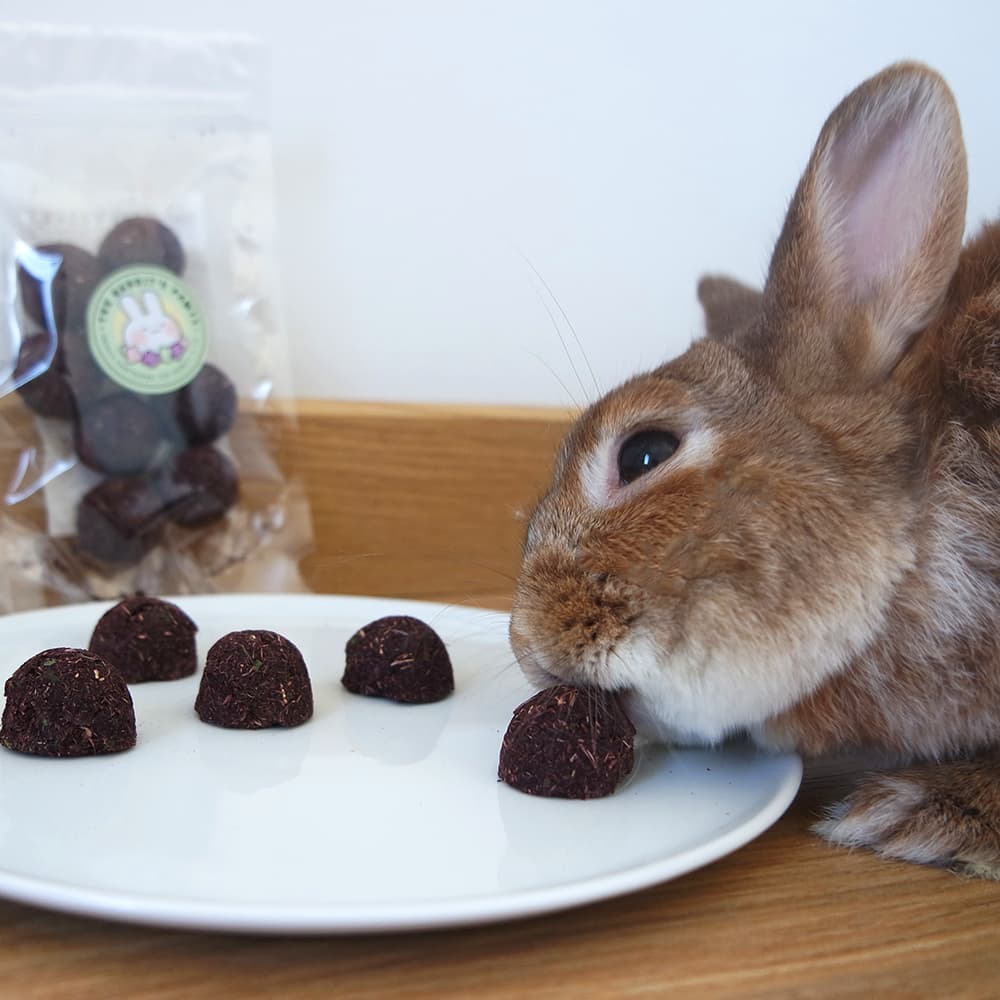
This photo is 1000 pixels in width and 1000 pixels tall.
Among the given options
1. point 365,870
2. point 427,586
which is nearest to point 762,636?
point 365,870

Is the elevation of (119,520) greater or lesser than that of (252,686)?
lesser

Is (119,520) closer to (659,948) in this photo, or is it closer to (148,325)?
(148,325)

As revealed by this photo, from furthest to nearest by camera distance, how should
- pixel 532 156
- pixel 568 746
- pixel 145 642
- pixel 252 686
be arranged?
pixel 532 156 → pixel 145 642 → pixel 252 686 → pixel 568 746

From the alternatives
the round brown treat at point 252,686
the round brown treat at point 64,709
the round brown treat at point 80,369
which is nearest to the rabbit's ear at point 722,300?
the round brown treat at point 252,686

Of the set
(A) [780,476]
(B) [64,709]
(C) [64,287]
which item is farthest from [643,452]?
(C) [64,287]

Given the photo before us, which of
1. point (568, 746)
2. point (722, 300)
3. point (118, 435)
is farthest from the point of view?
point (118, 435)
